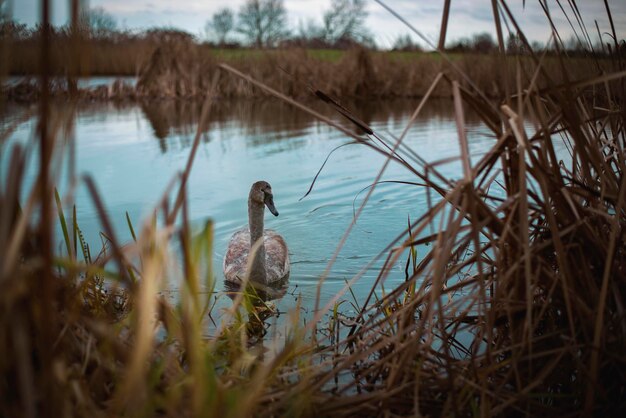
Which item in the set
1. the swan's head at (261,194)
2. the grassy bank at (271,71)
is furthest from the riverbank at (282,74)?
the swan's head at (261,194)

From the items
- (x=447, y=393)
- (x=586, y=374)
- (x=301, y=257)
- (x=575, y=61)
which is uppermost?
(x=575, y=61)

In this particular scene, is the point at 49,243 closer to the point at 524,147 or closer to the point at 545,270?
the point at 524,147

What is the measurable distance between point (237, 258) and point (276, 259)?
1.12 ft

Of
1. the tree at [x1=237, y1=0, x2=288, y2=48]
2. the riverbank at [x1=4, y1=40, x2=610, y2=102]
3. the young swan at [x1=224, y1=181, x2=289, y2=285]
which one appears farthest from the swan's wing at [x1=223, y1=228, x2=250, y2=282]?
the tree at [x1=237, y1=0, x2=288, y2=48]

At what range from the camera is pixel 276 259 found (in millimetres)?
5234

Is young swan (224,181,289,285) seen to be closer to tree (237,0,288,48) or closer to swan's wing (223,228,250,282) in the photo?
swan's wing (223,228,250,282)

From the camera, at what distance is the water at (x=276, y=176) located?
5645 millimetres

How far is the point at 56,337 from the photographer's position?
5.52 feet

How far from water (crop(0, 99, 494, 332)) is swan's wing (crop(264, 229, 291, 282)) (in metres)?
0.13

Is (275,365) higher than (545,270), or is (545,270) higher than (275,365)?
(545,270)

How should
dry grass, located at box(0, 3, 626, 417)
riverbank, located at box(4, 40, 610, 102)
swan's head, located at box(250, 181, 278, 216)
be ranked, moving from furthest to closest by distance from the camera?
riverbank, located at box(4, 40, 610, 102) → swan's head, located at box(250, 181, 278, 216) → dry grass, located at box(0, 3, 626, 417)

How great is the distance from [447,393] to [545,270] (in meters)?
0.53

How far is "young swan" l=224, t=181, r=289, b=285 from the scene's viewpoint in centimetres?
479

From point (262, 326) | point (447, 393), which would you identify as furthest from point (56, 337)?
point (262, 326)
